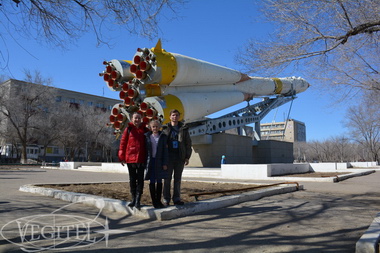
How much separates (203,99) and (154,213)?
40.7 ft

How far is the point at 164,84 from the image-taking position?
14.7 meters

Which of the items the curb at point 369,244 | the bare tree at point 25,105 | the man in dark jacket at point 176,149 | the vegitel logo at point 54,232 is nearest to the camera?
the curb at point 369,244

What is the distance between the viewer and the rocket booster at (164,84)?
44.1 ft

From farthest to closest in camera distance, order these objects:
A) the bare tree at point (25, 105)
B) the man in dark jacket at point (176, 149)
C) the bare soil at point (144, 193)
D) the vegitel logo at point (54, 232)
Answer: the bare tree at point (25, 105) < the bare soil at point (144, 193) < the man in dark jacket at point (176, 149) < the vegitel logo at point (54, 232)

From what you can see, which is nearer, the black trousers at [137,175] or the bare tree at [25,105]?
the black trousers at [137,175]

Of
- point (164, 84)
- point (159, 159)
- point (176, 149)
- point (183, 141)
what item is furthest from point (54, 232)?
point (164, 84)

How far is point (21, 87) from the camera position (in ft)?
109

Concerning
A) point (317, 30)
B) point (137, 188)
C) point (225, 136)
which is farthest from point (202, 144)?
point (137, 188)

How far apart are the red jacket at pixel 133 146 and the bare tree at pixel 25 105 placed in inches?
1224

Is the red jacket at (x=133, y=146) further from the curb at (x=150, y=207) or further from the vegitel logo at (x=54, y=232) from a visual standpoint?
the vegitel logo at (x=54, y=232)

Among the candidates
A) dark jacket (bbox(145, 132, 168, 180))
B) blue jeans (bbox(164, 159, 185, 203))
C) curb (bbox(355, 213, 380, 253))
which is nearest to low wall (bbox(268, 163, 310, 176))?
blue jeans (bbox(164, 159, 185, 203))

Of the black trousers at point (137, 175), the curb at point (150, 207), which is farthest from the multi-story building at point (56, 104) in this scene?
the black trousers at point (137, 175)

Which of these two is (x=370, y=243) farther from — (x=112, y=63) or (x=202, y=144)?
(x=202, y=144)

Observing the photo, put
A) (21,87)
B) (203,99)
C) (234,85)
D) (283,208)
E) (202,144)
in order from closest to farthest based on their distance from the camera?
(283,208)
(203,99)
(234,85)
(202,144)
(21,87)
